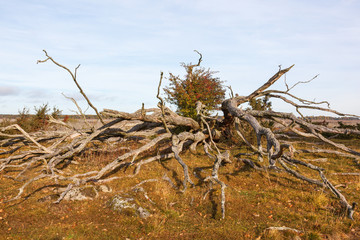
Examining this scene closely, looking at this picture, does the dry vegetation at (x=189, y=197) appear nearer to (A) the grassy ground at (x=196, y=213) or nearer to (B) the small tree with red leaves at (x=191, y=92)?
(A) the grassy ground at (x=196, y=213)

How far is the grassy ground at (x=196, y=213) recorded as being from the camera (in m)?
5.27

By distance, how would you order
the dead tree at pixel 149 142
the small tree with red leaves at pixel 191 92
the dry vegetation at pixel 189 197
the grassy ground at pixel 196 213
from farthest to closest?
the small tree with red leaves at pixel 191 92 → the dead tree at pixel 149 142 → the dry vegetation at pixel 189 197 → the grassy ground at pixel 196 213

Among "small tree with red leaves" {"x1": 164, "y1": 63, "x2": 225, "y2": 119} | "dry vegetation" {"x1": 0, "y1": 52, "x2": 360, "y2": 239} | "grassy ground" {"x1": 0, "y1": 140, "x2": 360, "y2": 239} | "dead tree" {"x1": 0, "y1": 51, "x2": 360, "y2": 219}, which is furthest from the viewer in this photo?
"small tree with red leaves" {"x1": 164, "y1": 63, "x2": 225, "y2": 119}

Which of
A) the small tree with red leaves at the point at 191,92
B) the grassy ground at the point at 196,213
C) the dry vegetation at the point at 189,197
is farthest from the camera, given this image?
the small tree with red leaves at the point at 191,92

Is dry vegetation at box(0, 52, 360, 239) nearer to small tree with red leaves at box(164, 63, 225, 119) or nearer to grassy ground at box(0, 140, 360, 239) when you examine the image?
grassy ground at box(0, 140, 360, 239)

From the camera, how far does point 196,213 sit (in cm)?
627

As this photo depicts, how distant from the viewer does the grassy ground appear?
527 cm

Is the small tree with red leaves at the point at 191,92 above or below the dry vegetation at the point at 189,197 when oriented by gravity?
above

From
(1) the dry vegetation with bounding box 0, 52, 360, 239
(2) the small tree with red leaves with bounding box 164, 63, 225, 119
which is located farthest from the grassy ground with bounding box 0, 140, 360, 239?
(2) the small tree with red leaves with bounding box 164, 63, 225, 119

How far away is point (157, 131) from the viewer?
37.4ft

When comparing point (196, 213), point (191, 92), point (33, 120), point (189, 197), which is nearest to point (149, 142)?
point (189, 197)

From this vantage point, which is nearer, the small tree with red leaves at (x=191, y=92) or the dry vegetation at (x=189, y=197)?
the dry vegetation at (x=189, y=197)

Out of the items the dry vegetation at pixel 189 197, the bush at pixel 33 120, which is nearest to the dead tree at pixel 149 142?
the dry vegetation at pixel 189 197

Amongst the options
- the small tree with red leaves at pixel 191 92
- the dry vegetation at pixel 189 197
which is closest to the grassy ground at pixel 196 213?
the dry vegetation at pixel 189 197
